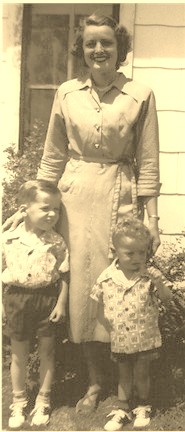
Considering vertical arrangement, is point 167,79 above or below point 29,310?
above

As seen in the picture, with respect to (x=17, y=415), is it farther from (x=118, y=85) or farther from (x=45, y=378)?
(x=118, y=85)

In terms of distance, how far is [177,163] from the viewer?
77.9 inches

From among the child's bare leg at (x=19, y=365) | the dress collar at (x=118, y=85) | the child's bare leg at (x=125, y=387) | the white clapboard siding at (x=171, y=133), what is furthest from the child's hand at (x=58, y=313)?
the white clapboard siding at (x=171, y=133)

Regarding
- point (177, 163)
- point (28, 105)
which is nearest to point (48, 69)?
point (28, 105)

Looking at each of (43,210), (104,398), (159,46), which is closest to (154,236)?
(43,210)

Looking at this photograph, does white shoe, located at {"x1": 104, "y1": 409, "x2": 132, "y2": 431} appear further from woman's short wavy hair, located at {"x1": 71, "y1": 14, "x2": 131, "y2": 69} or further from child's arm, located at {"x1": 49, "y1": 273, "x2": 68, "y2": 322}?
woman's short wavy hair, located at {"x1": 71, "y1": 14, "x2": 131, "y2": 69}

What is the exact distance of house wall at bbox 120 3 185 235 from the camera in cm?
195

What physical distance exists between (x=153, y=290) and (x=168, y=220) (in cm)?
51

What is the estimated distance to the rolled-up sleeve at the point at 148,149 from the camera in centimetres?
153

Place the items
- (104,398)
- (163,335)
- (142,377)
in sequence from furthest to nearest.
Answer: (163,335) → (104,398) → (142,377)

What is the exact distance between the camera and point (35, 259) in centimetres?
153

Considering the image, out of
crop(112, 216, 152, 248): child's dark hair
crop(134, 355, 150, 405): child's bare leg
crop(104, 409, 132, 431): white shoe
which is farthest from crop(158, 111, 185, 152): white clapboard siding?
crop(104, 409, 132, 431): white shoe

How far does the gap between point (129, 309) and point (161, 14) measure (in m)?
1.03

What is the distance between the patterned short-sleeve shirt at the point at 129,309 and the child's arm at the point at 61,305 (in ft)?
0.30
